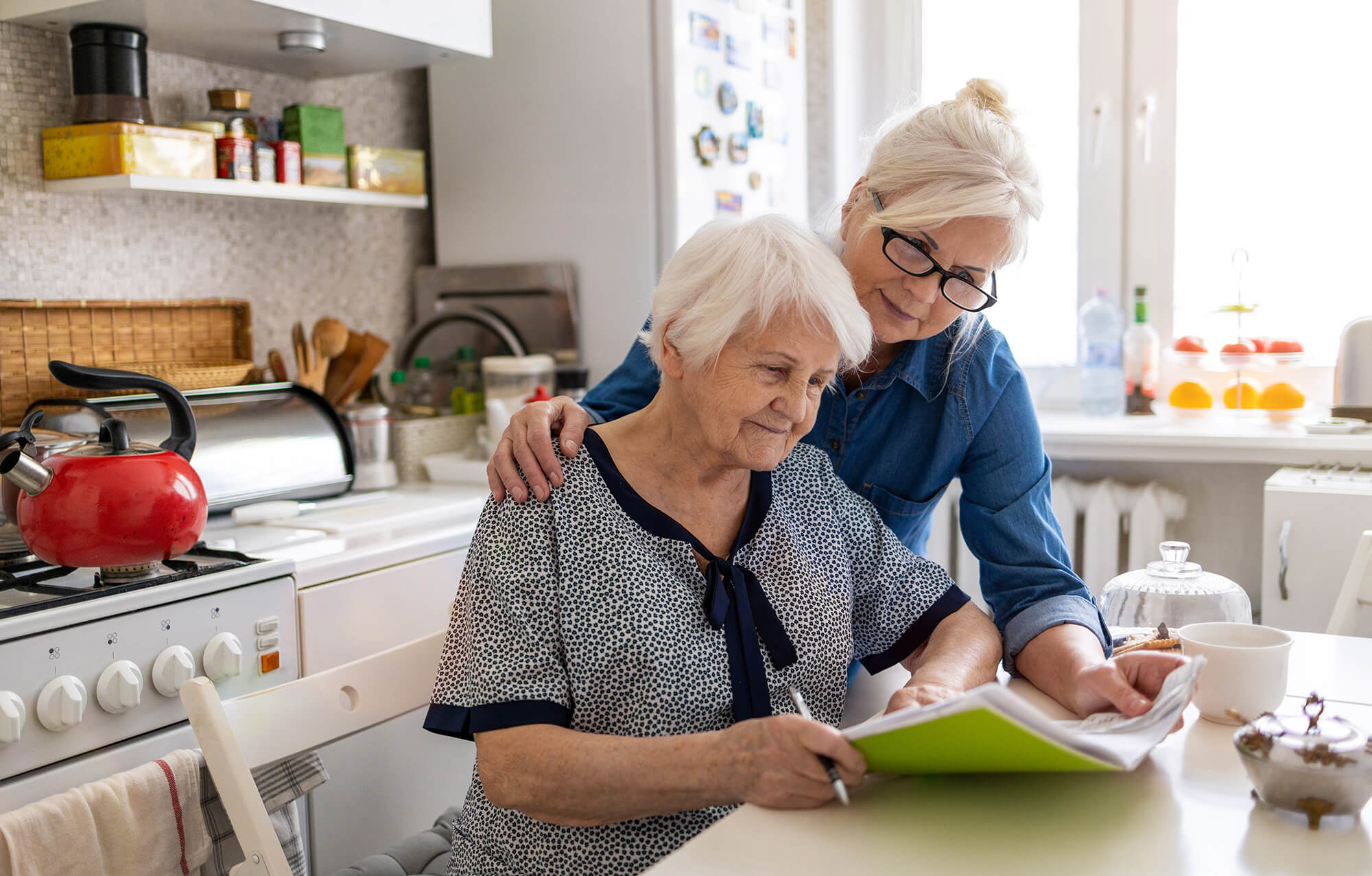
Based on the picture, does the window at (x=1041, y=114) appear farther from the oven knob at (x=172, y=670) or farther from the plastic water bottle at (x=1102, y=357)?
the oven knob at (x=172, y=670)

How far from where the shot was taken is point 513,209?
264 cm

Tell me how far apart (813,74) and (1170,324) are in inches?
43.6

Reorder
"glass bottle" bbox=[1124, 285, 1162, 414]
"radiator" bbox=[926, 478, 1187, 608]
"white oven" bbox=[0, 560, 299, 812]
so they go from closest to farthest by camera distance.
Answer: "white oven" bbox=[0, 560, 299, 812] < "radiator" bbox=[926, 478, 1187, 608] < "glass bottle" bbox=[1124, 285, 1162, 414]

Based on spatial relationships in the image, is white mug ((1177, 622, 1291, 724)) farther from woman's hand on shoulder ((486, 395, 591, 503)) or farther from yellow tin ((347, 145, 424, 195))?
yellow tin ((347, 145, 424, 195))

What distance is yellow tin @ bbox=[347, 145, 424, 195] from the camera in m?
2.40

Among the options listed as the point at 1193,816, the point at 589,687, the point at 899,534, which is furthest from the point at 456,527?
the point at 1193,816

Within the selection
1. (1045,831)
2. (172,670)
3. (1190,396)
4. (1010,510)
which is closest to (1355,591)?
(1010,510)

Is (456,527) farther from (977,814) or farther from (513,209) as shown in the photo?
(977,814)

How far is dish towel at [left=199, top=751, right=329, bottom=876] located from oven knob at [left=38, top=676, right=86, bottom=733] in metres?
0.17

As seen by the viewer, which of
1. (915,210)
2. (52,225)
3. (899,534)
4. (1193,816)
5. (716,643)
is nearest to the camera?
(1193,816)

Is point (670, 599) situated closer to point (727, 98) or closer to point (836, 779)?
point (836, 779)

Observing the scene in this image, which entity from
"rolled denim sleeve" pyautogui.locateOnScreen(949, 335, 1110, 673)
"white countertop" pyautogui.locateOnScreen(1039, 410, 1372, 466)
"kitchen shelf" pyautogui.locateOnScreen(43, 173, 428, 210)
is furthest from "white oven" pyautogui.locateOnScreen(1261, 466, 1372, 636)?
"kitchen shelf" pyautogui.locateOnScreen(43, 173, 428, 210)

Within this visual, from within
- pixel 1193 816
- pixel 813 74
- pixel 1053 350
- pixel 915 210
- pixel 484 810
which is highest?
pixel 813 74

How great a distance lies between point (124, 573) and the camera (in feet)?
4.96
